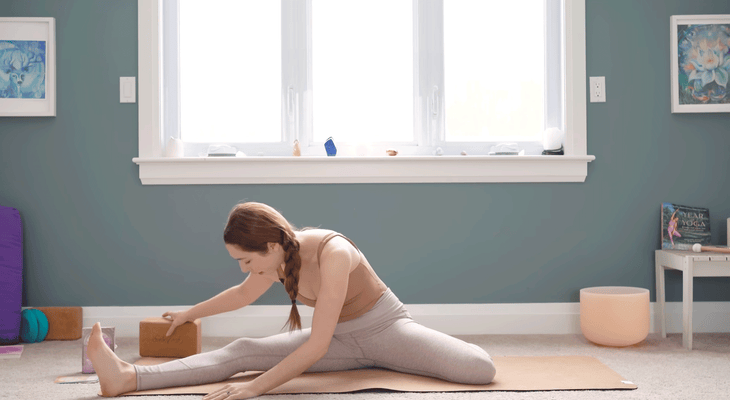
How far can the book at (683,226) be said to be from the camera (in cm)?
270

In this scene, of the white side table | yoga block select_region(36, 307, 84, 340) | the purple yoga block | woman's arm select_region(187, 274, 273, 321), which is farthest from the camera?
yoga block select_region(36, 307, 84, 340)

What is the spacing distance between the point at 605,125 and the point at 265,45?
1.69 metres

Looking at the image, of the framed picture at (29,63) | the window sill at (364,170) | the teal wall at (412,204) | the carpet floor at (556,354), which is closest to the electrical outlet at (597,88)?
the teal wall at (412,204)

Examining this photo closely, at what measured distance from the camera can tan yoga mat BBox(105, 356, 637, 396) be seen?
72.6 inches

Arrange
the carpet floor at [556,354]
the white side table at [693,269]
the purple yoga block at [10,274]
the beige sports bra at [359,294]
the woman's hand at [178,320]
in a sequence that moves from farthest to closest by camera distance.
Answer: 1. the purple yoga block at [10,274]
2. the white side table at [693,269]
3. the woman's hand at [178,320]
4. the beige sports bra at [359,294]
5. the carpet floor at [556,354]

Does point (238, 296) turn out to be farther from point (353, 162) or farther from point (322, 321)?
point (353, 162)

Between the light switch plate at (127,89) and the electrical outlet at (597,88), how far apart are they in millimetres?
2146

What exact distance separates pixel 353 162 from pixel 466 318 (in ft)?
2.97

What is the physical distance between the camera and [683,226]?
271cm

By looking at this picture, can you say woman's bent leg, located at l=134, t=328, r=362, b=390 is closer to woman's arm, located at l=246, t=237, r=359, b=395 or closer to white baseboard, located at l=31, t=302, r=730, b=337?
woman's arm, located at l=246, t=237, r=359, b=395

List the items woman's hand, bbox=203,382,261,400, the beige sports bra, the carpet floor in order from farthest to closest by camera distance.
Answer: the beige sports bra → the carpet floor → woman's hand, bbox=203,382,261,400

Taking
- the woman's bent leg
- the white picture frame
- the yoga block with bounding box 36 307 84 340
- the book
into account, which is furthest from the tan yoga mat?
the white picture frame

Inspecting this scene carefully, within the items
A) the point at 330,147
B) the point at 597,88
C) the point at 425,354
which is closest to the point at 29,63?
the point at 330,147

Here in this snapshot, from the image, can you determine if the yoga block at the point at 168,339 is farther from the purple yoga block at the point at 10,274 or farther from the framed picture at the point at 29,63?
the framed picture at the point at 29,63
